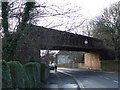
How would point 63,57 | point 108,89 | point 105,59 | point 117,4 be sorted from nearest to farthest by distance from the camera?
point 108,89 → point 117,4 → point 105,59 → point 63,57

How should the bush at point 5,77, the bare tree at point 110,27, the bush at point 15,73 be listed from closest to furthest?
the bush at point 5,77 < the bush at point 15,73 < the bare tree at point 110,27

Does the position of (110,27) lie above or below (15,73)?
above

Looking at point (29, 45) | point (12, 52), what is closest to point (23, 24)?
point (12, 52)

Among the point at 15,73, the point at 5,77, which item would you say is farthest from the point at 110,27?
the point at 5,77

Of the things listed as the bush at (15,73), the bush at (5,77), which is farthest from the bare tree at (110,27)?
the bush at (5,77)

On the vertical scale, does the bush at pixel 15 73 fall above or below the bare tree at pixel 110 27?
below

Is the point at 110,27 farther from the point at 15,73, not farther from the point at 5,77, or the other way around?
the point at 5,77

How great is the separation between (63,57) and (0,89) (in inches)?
5271

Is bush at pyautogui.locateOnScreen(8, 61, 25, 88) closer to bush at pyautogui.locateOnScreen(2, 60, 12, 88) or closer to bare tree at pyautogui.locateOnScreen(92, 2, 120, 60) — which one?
bush at pyautogui.locateOnScreen(2, 60, 12, 88)

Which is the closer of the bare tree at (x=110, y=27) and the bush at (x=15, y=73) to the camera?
the bush at (x=15, y=73)

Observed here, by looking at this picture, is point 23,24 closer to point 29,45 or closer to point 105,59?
point 29,45

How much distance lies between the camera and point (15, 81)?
35.8 ft

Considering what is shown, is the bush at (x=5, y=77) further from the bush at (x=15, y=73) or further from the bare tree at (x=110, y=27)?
the bare tree at (x=110, y=27)

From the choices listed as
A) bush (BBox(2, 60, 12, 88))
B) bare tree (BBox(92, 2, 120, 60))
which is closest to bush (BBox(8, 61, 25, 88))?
bush (BBox(2, 60, 12, 88))
